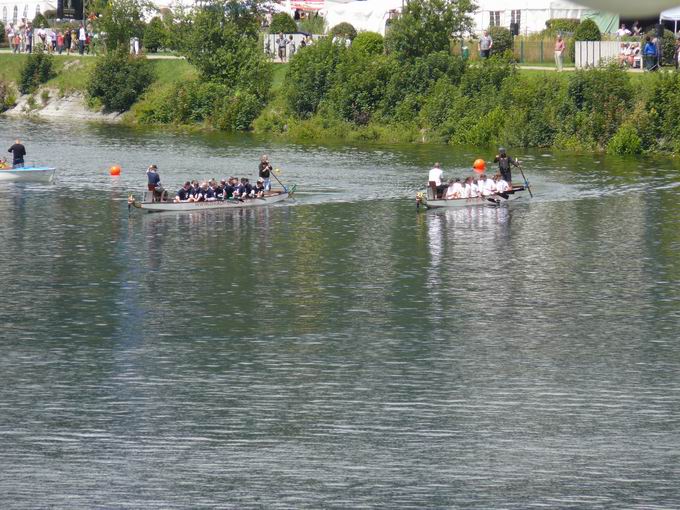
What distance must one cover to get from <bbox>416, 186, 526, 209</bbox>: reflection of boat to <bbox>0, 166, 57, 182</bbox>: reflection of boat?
859 inches

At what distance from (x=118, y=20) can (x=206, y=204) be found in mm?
60775

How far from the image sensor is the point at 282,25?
112 meters

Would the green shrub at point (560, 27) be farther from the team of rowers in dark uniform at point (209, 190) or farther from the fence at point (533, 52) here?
the team of rowers in dark uniform at point (209, 190)

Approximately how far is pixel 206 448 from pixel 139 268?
2041 centimetres

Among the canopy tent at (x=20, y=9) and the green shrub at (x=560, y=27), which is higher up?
the canopy tent at (x=20, y=9)

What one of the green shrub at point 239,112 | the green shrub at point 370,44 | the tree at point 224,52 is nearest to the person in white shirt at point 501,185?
the green shrub at point 370,44

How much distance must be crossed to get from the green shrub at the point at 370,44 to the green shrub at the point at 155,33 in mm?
24106

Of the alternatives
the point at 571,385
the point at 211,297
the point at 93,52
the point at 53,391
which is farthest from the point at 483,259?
the point at 93,52

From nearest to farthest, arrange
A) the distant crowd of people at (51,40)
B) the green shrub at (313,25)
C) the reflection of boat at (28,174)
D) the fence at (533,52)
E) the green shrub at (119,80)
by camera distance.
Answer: the reflection of boat at (28,174) < the fence at (533,52) < the green shrub at (119,80) < the green shrub at (313,25) < the distant crowd of people at (51,40)

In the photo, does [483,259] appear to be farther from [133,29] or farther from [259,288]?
[133,29]

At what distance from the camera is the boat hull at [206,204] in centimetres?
5978

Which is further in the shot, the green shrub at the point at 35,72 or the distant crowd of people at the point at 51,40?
the distant crowd of people at the point at 51,40

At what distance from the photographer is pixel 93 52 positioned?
11725cm

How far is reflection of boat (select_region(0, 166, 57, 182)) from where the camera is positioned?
70.1 meters
